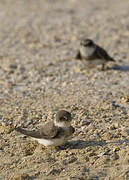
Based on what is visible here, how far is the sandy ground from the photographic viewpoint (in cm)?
630

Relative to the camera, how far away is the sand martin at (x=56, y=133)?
6555 mm

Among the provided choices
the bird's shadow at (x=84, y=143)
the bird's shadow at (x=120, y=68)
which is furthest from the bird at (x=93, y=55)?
the bird's shadow at (x=84, y=143)

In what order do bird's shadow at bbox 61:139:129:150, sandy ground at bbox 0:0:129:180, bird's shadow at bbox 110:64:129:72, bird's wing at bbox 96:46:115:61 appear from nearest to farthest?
sandy ground at bbox 0:0:129:180, bird's shadow at bbox 61:139:129:150, bird's shadow at bbox 110:64:129:72, bird's wing at bbox 96:46:115:61

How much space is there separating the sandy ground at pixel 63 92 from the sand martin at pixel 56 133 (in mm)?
196

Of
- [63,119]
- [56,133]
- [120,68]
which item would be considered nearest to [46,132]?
[56,133]

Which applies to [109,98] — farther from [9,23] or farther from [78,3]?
[78,3]

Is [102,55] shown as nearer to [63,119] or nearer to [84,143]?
[84,143]

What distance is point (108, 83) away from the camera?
9672 mm

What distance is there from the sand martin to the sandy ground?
0.64ft

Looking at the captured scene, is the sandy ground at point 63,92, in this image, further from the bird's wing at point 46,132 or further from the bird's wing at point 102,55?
the bird's wing at point 102,55

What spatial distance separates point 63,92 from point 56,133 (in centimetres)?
278

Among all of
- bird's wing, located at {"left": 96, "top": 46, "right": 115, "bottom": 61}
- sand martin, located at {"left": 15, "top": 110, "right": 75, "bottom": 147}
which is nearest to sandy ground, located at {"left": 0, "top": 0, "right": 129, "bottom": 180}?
sand martin, located at {"left": 15, "top": 110, "right": 75, "bottom": 147}

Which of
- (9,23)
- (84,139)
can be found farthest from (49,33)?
(84,139)

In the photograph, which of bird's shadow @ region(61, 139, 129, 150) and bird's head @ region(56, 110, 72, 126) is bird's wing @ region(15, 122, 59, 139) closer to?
bird's head @ region(56, 110, 72, 126)
